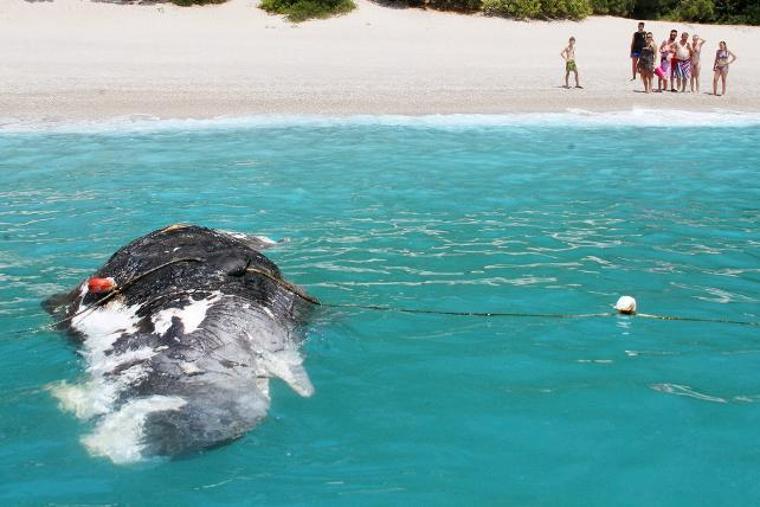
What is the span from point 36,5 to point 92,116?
1505cm

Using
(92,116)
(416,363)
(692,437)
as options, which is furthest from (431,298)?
(92,116)

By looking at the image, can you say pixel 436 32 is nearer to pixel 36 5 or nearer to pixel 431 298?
pixel 36 5

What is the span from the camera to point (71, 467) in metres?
5.19

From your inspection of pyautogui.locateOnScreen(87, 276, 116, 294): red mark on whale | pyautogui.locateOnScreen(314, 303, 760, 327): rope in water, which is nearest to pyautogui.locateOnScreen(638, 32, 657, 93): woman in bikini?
pyautogui.locateOnScreen(314, 303, 760, 327): rope in water

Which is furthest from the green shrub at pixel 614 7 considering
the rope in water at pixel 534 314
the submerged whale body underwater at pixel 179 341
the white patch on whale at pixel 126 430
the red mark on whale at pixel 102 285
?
the white patch on whale at pixel 126 430

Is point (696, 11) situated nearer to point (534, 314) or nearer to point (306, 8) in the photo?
point (306, 8)

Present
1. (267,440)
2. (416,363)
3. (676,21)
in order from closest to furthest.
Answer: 1. (267,440)
2. (416,363)
3. (676,21)

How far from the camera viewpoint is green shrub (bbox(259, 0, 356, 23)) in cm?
3206

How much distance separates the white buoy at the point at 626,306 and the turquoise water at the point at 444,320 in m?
0.15

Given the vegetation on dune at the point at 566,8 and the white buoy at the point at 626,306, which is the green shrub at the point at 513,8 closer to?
the vegetation on dune at the point at 566,8

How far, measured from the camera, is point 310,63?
2612 centimetres

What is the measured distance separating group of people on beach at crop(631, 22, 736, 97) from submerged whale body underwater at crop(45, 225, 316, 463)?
60.8 feet

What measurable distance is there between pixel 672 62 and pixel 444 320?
19210 millimetres

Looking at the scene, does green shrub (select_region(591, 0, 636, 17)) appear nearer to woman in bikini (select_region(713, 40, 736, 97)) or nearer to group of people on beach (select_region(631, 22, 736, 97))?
group of people on beach (select_region(631, 22, 736, 97))
